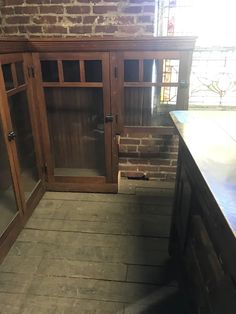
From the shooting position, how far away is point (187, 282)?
1386 millimetres

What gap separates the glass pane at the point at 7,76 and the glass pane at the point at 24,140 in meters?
0.10

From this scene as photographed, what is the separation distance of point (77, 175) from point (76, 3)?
146 centimetres

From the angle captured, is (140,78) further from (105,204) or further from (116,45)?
(105,204)

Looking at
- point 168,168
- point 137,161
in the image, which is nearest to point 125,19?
point 137,161

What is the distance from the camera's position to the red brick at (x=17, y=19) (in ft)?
7.27

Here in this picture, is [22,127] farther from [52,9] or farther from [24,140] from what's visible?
[52,9]

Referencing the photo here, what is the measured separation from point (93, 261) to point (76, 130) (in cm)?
121

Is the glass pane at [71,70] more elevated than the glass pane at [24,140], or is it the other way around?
the glass pane at [71,70]

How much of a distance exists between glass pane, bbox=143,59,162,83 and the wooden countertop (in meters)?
0.75

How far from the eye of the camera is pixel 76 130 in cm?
251

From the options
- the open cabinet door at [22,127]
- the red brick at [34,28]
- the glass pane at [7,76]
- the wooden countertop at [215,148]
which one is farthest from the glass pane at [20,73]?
the wooden countertop at [215,148]

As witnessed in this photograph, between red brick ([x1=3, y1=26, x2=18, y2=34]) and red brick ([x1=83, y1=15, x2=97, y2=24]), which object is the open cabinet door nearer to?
red brick ([x1=3, y1=26, x2=18, y2=34])

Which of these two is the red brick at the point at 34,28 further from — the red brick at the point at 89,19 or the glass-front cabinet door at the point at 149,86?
the glass-front cabinet door at the point at 149,86

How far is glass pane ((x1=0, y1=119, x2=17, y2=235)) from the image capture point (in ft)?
6.15
